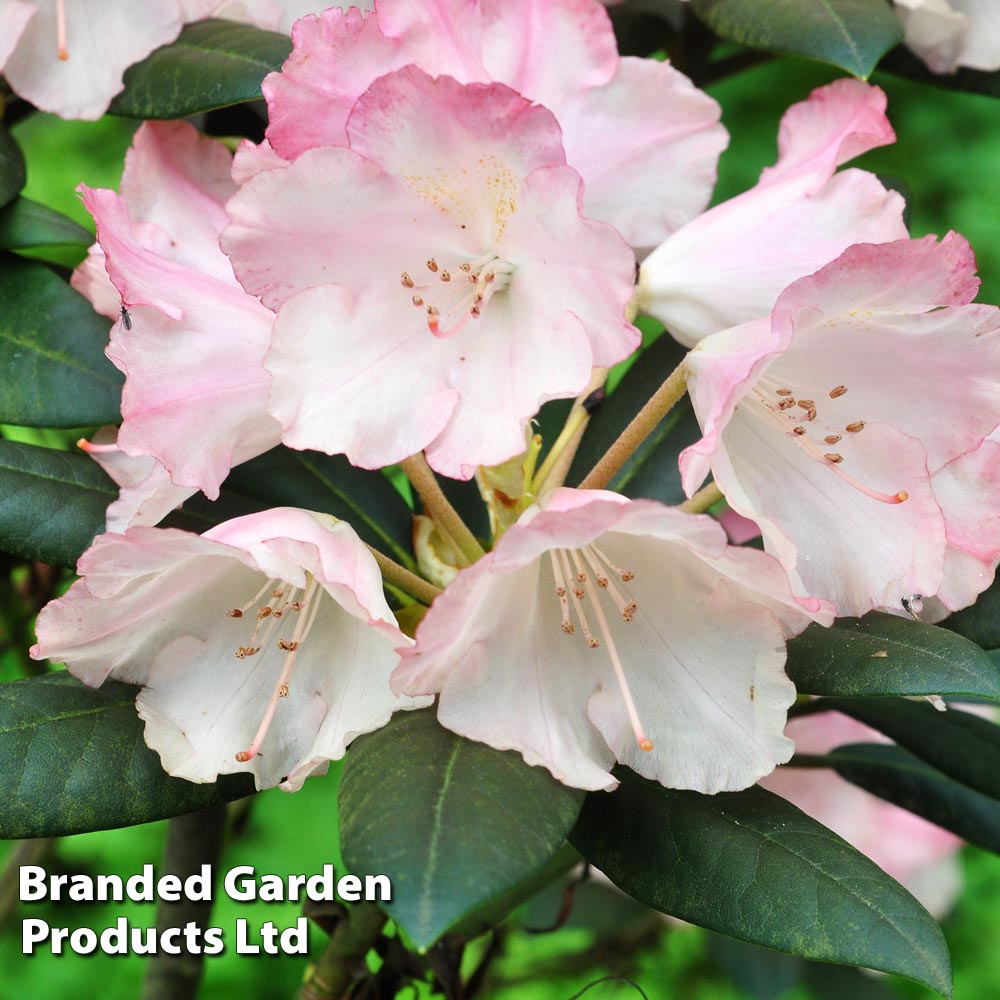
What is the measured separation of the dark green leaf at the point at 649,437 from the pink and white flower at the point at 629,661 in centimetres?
24

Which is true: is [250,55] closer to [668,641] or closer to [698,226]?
[698,226]

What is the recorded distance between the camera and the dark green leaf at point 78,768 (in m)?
0.72

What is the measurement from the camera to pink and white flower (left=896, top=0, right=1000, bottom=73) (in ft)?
3.44

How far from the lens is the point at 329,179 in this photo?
2.23 feet

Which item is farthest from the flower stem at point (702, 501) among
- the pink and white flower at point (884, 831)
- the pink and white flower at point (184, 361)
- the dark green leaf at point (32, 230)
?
the pink and white flower at point (884, 831)

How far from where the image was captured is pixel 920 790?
109cm

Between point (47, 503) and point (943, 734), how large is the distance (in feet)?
2.09

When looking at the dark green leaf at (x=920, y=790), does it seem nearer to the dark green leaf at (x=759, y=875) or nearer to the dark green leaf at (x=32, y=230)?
the dark green leaf at (x=759, y=875)

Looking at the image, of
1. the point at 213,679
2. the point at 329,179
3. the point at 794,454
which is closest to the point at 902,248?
the point at 794,454

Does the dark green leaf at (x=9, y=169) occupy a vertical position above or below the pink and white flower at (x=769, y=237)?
below

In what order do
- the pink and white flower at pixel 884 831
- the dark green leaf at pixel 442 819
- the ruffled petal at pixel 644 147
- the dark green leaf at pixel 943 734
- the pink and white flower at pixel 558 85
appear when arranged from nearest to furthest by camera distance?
the dark green leaf at pixel 442 819, the pink and white flower at pixel 558 85, the ruffled petal at pixel 644 147, the dark green leaf at pixel 943 734, the pink and white flower at pixel 884 831

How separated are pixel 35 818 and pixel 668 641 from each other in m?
0.35

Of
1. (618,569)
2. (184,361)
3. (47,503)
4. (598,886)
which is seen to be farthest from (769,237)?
(598,886)

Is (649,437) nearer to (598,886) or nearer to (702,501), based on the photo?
(702,501)
